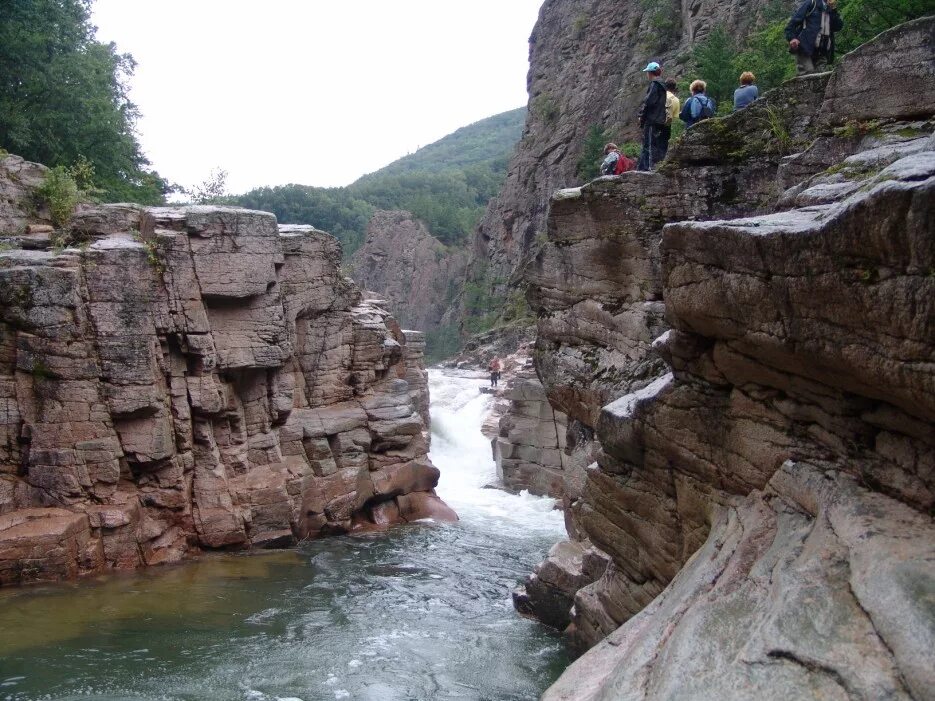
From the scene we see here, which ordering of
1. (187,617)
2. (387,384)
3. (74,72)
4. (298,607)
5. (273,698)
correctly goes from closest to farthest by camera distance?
(273,698)
(187,617)
(298,607)
(387,384)
(74,72)

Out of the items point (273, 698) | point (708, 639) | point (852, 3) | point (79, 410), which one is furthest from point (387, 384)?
point (708, 639)

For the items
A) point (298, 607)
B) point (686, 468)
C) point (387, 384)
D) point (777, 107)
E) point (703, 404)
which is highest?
point (777, 107)

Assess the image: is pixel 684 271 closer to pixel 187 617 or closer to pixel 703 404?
pixel 703 404

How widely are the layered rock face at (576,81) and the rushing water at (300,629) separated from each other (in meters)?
21.7

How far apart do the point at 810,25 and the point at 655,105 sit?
8.15 feet

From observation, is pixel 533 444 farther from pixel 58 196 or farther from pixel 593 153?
pixel 593 153

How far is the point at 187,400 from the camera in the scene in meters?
16.4

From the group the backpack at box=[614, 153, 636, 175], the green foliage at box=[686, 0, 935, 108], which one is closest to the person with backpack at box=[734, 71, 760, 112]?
the backpack at box=[614, 153, 636, 175]

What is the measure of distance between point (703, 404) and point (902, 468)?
2.31 metres

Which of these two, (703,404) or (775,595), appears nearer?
(775,595)

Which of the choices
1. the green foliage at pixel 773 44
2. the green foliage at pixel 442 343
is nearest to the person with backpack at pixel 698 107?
the green foliage at pixel 773 44

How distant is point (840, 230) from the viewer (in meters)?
4.88

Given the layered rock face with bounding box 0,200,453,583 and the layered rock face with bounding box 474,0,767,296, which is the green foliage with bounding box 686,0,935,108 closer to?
the layered rock face with bounding box 474,0,767,296

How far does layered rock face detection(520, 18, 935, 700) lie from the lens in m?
4.34
